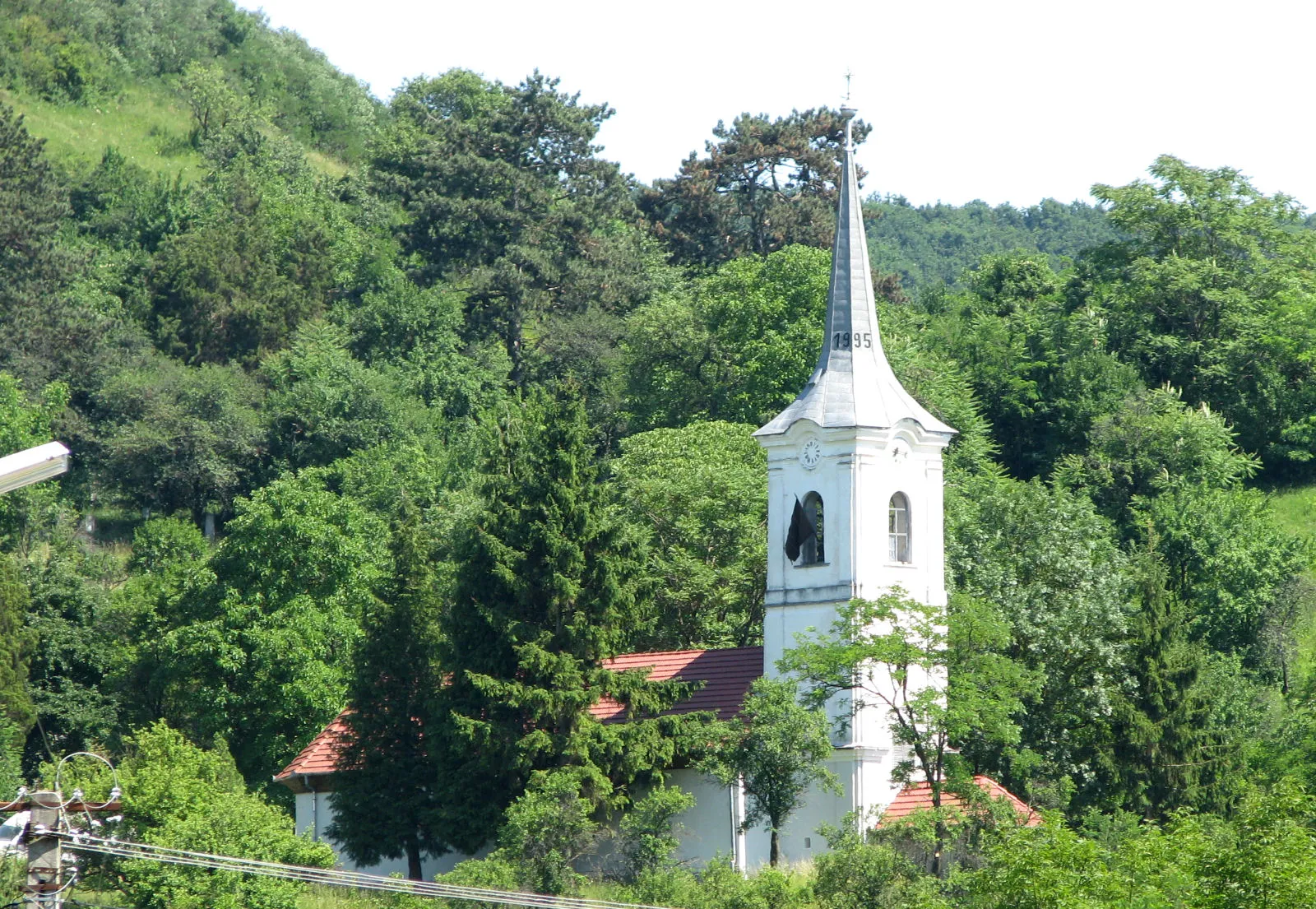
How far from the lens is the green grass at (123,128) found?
330ft

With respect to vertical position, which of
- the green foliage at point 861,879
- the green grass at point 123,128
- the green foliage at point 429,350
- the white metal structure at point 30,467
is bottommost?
the green foliage at point 861,879

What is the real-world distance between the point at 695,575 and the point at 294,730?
34.1 ft

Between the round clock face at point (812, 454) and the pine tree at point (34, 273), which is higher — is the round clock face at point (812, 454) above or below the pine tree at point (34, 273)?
below

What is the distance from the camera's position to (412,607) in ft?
143

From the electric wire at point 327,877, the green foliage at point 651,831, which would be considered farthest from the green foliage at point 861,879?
the green foliage at point 651,831

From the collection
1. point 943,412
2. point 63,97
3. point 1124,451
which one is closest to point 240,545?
point 943,412

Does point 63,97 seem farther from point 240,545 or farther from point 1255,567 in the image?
point 1255,567

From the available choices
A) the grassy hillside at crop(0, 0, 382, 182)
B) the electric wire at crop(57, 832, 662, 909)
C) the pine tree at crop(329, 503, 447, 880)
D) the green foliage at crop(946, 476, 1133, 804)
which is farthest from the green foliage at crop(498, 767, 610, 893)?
the grassy hillside at crop(0, 0, 382, 182)

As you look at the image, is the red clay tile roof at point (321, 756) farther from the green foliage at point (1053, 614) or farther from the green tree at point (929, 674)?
the green foliage at point (1053, 614)

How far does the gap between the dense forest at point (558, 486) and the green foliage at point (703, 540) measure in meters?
0.11

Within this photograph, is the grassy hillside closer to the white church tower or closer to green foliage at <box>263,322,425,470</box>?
green foliage at <box>263,322,425,470</box>

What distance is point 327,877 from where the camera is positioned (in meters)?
35.7

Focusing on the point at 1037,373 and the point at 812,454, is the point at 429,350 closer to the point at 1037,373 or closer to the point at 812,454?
the point at 1037,373

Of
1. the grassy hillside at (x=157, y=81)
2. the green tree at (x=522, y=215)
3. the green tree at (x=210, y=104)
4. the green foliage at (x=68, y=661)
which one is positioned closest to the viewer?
the green foliage at (x=68, y=661)
